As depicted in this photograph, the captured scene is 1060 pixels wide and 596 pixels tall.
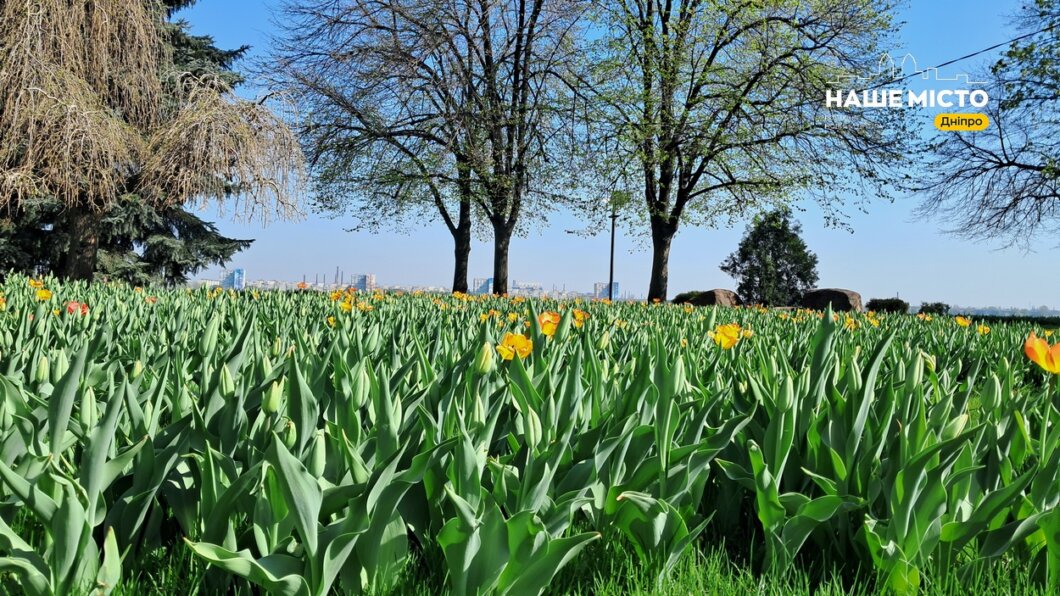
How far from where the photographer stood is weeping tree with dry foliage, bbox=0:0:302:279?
32.0 feet

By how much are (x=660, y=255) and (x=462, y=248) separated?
5.44 meters

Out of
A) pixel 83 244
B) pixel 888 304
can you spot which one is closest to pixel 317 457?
pixel 83 244

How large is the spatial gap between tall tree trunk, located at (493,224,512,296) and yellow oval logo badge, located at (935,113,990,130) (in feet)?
37.7

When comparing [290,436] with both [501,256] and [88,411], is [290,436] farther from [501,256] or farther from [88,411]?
[501,256]

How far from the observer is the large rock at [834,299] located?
19.1 m

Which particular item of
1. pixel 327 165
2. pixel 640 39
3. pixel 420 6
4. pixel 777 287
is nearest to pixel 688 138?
pixel 640 39

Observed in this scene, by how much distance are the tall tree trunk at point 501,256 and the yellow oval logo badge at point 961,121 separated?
11490 mm

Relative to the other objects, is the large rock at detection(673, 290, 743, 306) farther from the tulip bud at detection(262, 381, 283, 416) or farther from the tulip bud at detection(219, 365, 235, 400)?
the tulip bud at detection(262, 381, 283, 416)

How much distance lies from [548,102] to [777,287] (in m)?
24.1

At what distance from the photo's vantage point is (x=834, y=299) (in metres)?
19.9

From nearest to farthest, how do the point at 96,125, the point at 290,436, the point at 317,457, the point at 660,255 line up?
the point at 317,457, the point at 290,436, the point at 96,125, the point at 660,255

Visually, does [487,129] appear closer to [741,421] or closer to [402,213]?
[402,213]

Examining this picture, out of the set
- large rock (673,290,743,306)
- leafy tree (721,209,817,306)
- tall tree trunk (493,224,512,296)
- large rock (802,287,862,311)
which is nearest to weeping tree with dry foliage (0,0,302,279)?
tall tree trunk (493,224,512,296)

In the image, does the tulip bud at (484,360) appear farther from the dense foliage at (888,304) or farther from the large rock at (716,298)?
the dense foliage at (888,304)
